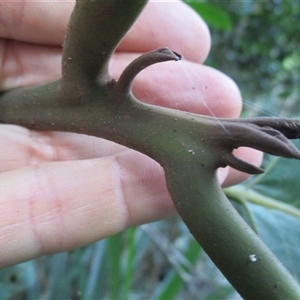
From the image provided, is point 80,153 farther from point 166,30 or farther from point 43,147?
point 166,30

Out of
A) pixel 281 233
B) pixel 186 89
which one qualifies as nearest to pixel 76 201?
pixel 186 89

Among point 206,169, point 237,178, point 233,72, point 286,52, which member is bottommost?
point 233,72

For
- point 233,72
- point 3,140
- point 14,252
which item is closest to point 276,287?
point 14,252

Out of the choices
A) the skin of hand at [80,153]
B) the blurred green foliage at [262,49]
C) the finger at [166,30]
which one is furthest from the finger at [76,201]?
the blurred green foliage at [262,49]

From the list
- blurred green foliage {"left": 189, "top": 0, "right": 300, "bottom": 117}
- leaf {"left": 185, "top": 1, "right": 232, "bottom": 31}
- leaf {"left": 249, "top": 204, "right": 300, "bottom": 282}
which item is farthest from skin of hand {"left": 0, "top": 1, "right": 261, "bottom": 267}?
blurred green foliage {"left": 189, "top": 0, "right": 300, "bottom": 117}

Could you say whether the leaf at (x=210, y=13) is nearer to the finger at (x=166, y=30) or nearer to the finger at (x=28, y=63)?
the finger at (x=166, y=30)

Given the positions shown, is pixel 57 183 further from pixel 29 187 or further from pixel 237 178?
pixel 237 178
